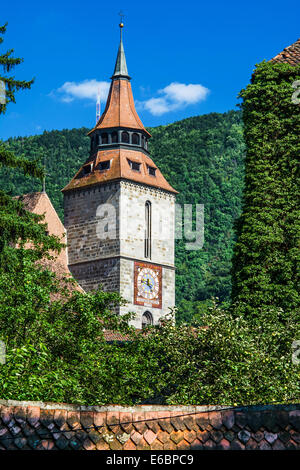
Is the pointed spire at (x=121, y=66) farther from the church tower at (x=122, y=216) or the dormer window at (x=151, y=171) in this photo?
the dormer window at (x=151, y=171)

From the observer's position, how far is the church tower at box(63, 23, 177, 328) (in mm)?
62906

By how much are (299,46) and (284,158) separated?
469 centimetres

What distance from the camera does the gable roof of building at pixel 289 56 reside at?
112 feet

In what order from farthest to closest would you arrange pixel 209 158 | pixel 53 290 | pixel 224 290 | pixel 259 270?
pixel 209 158
pixel 224 290
pixel 259 270
pixel 53 290

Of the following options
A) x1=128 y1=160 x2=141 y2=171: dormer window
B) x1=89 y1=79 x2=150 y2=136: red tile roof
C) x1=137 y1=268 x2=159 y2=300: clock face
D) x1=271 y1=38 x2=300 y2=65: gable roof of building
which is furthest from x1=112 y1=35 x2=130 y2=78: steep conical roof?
x1=271 y1=38 x2=300 y2=65: gable roof of building

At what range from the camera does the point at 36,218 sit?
27.9 meters

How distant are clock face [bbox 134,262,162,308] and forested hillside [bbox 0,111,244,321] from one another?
3046 cm

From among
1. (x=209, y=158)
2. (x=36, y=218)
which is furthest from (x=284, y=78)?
(x=209, y=158)

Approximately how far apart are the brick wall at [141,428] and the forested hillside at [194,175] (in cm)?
8037

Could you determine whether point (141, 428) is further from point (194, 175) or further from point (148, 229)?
point (194, 175)

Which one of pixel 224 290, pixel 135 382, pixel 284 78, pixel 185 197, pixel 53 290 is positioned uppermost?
pixel 185 197

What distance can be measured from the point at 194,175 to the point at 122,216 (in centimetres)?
5465

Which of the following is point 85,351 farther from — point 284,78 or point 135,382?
point 284,78

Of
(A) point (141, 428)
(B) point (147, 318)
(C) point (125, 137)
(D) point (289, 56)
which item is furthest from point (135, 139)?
(A) point (141, 428)
